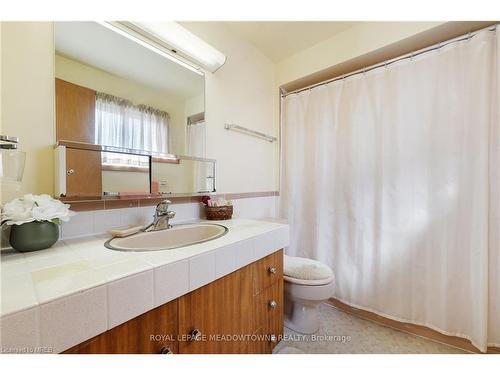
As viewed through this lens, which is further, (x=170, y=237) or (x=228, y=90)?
(x=228, y=90)

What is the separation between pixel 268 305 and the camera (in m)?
1.05

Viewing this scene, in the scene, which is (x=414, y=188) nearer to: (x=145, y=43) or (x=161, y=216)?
(x=161, y=216)

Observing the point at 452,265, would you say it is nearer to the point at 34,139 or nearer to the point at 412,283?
the point at 412,283

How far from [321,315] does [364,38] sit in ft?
6.94

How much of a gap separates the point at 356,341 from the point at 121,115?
1.94 meters

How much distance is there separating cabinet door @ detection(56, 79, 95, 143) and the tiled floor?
154cm

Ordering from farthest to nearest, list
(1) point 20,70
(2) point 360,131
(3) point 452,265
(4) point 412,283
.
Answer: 1. (2) point 360,131
2. (4) point 412,283
3. (3) point 452,265
4. (1) point 20,70

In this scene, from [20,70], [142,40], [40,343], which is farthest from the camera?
[142,40]

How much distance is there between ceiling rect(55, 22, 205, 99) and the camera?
878mm

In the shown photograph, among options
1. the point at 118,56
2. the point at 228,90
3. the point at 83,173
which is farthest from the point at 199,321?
the point at 228,90

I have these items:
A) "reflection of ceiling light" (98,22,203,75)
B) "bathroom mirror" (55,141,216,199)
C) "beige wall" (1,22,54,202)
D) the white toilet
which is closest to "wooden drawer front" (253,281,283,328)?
the white toilet

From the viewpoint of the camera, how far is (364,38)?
4.75 ft

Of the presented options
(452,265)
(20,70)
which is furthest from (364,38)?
(20,70)
